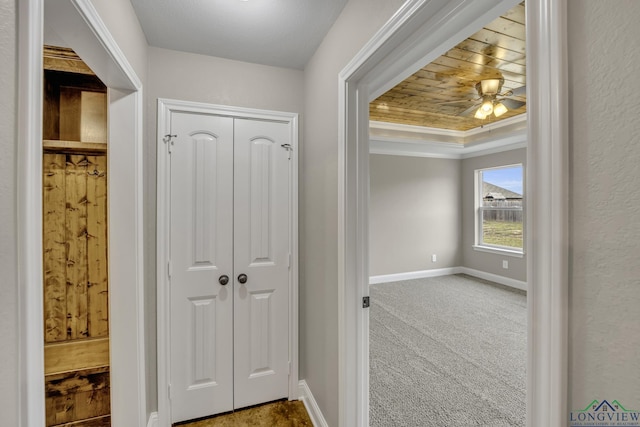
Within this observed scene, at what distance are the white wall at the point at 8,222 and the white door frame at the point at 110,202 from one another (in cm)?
1

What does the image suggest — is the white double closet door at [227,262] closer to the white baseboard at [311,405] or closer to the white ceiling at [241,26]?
the white baseboard at [311,405]

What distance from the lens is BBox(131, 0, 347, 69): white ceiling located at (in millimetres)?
1482

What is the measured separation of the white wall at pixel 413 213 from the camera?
202 inches

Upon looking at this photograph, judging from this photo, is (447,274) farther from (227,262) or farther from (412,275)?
(227,262)

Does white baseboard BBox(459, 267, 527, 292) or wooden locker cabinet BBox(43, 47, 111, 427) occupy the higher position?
wooden locker cabinet BBox(43, 47, 111, 427)

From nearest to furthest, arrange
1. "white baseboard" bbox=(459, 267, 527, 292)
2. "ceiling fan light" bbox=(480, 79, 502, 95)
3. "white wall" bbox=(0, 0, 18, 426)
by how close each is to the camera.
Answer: "white wall" bbox=(0, 0, 18, 426)
"ceiling fan light" bbox=(480, 79, 502, 95)
"white baseboard" bbox=(459, 267, 527, 292)

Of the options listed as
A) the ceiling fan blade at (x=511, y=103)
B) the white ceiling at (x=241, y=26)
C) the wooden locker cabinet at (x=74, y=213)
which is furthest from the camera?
the ceiling fan blade at (x=511, y=103)

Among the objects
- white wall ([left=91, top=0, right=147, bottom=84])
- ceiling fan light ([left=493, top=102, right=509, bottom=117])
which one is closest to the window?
ceiling fan light ([left=493, top=102, right=509, bottom=117])

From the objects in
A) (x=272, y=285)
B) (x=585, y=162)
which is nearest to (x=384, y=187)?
Answer: (x=272, y=285)

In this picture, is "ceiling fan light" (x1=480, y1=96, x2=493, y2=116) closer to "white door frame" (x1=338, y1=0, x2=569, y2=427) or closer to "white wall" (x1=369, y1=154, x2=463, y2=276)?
"white door frame" (x1=338, y1=0, x2=569, y2=427)

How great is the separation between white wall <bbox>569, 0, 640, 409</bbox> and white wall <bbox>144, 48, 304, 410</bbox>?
6.06ft

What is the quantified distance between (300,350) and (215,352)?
63cm

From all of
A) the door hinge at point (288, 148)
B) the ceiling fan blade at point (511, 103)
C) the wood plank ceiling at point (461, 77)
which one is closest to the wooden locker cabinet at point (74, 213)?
the door hinge at point (288, 148)

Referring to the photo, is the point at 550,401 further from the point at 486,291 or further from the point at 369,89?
the point at 486,291
